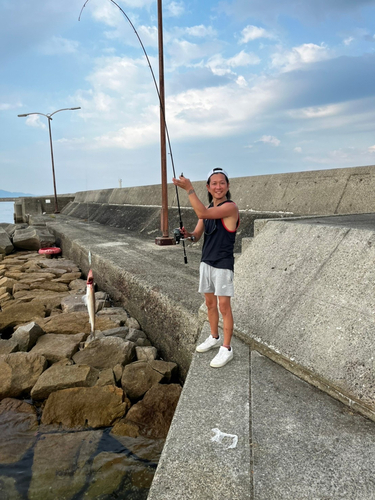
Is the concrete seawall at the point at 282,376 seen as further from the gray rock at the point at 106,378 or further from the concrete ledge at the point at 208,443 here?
the gray rock at the point at 106,378

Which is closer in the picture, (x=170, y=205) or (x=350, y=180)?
(x=350, y=180)

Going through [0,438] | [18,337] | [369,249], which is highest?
[369,249]

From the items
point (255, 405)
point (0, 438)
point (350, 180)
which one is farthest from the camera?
point (350, 180)

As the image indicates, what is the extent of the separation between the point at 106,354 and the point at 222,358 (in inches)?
73.9

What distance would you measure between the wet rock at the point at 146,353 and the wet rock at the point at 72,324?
82 centimetres

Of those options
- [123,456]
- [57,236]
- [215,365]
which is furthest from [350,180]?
[57,236]

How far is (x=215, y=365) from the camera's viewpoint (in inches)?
110

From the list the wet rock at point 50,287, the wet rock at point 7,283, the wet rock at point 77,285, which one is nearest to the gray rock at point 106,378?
the wet rock at point 77,285

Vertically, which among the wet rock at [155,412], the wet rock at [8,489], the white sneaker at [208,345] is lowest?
the wet rock at [8,489]

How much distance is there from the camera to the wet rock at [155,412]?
3212 mm

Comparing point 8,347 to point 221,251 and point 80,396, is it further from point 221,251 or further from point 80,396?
point 221,251

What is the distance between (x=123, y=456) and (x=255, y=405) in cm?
129

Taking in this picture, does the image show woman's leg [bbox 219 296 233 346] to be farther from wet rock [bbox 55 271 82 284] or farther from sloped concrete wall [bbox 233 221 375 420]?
wet rock [bbox 55 271 82 284]

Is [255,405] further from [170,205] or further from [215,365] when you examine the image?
[170,205]
